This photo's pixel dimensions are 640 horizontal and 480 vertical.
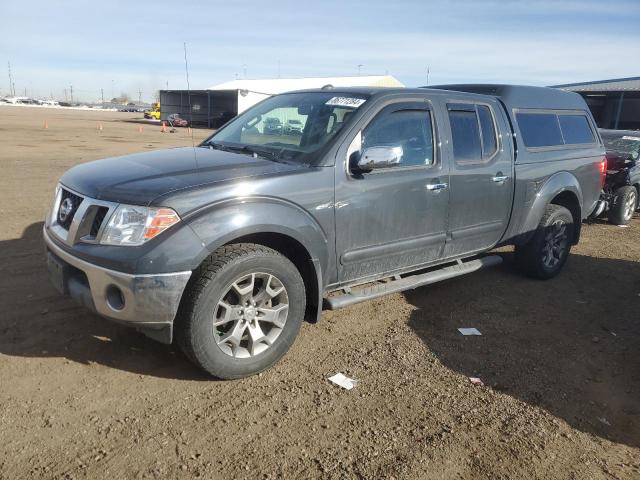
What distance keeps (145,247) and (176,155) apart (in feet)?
4.06

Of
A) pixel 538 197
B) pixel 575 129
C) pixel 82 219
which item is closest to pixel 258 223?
pixel 82 219

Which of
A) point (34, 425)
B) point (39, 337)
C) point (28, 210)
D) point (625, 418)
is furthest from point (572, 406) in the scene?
point (28, 210)

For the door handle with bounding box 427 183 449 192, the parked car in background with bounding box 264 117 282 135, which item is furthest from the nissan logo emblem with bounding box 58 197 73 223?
the door handle with bounding box 427 183 449 192

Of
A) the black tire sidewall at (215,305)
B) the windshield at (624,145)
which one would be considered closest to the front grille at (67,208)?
the black tire sidewall at (215,305)

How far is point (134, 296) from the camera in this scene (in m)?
2.94

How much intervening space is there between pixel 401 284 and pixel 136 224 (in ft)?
7.21

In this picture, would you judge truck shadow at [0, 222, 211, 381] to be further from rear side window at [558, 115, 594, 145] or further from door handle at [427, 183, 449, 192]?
rear side window at [558, 115, 594, 145]

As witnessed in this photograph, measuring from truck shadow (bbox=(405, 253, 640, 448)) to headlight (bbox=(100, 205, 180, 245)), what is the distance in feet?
7.34

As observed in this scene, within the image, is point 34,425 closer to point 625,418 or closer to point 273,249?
point 273,249

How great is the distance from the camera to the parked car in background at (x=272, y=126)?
4.23 m

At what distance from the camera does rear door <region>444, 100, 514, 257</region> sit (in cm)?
450

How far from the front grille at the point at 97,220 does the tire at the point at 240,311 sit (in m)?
0.65

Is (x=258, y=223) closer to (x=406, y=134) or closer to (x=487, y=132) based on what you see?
(x=406, y=134)

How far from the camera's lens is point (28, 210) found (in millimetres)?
7539
